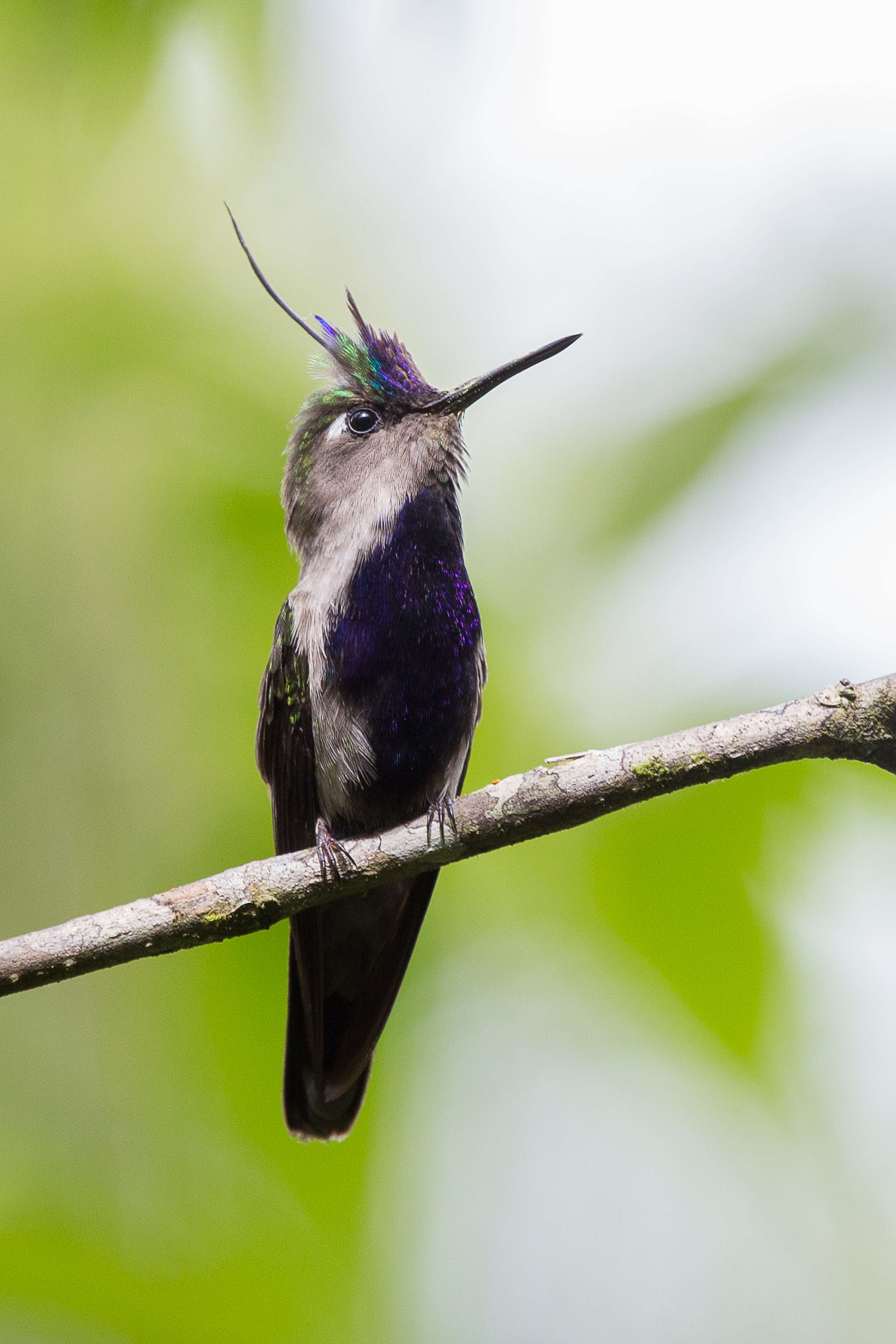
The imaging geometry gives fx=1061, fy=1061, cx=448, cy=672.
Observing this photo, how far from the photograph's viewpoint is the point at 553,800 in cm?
184

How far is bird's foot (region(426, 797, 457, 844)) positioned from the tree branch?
0.11 ft

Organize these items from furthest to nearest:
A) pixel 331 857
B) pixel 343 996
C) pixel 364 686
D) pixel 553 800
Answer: pixel 343 996, pixel 364 686, pixel 331 857, pixel 553 800

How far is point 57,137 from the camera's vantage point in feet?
14.4

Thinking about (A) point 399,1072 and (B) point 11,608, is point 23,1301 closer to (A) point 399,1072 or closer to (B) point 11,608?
(A) point 399,1072

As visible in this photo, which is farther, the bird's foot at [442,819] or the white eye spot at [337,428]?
the white eye spot at [337,428]

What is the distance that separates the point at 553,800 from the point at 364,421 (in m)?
1.42

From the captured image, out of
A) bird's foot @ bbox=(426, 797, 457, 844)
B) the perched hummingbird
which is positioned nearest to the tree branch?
bird's foot @ bbox=(426, 797, 457, 844)

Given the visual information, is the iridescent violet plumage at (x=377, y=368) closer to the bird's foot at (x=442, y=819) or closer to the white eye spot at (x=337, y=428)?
the white eye spot at (x=337, y=428)

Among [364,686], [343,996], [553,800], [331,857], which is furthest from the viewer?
[343,996]

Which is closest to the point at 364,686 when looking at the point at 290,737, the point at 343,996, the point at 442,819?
the point at 290,737

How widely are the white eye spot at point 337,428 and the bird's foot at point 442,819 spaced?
1266mm

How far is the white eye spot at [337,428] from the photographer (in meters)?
2.87

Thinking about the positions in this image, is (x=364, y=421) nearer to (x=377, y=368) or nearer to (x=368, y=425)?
(x=368, y=425)

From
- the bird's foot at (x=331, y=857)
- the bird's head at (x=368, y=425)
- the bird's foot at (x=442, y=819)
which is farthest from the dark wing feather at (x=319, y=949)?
the bird's foot at (x=442, y=819)
